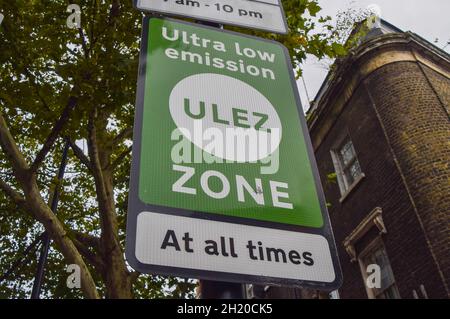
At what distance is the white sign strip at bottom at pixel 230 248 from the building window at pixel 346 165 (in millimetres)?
9345

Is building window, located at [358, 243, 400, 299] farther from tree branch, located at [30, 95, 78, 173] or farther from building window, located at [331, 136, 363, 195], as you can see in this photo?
tree branch, located at [30, 95, 78, 173]

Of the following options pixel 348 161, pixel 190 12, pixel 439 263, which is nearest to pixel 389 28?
pixel 348 161

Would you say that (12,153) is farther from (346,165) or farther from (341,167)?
(341,167)

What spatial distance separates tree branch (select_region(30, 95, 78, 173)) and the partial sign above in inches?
174

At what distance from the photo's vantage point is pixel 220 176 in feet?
5.61

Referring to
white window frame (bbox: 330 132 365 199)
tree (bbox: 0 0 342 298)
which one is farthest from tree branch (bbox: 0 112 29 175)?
white window frame (bbox: 330 132 365 199)

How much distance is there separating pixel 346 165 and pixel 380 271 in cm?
322

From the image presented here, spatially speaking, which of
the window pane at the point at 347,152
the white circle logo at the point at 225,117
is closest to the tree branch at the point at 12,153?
the white circle logo at the point at 225,117

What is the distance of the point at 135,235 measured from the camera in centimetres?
145

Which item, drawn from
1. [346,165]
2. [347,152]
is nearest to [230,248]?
[346,165]

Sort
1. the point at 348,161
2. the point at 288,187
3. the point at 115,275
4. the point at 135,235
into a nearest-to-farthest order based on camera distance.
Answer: the point at 135,235 → the point at 288,187 → the point at 115,275 → the point at 348,161

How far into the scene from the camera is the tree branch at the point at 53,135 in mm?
6293
